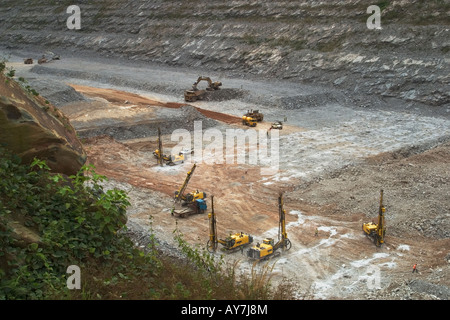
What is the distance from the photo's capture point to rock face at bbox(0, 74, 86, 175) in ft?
33.0

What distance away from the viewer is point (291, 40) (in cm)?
4262

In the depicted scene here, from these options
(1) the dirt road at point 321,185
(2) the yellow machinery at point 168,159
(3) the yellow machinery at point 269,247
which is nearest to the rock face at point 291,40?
(1) the dirt road at point 321,185

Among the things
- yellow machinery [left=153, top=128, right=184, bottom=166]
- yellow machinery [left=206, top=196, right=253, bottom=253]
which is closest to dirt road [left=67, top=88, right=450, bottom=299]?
yellow machinery [left=153, top=128, right=184, bottom=166]

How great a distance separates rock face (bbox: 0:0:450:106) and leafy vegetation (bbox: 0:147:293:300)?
27668 millimetres

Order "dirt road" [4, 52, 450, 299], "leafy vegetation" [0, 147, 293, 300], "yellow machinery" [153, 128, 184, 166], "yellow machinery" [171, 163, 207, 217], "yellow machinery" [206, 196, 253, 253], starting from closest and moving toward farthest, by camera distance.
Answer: "leafy vegetation" [0, 147, 293, 300], "dirt road" [4, 52, 450, 299], "yellow machinery" [206, 196, 253, 253], "yellow machinery" [171, 163, 207, 217], "yellow machinery" [153, 128, 184, 166]

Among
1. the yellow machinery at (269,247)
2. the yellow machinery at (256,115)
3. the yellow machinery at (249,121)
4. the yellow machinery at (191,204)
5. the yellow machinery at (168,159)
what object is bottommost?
the yellow machinery at (269,247)

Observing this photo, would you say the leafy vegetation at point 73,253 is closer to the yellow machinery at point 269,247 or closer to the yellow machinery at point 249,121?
the yellow machinery at point 269,247

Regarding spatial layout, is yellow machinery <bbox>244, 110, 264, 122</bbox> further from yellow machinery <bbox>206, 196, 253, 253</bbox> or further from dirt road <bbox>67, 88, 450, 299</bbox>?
yellow machinery <bbox>206, 196, 253, 253</bbox>

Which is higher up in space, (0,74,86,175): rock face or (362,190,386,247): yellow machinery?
(0,74,86,175): rock face

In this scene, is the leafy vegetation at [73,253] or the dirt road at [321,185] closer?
the leafy vegetation at [73,253]

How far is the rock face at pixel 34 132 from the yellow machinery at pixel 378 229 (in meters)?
8.38

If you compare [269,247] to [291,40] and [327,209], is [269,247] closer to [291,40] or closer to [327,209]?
[327,209]

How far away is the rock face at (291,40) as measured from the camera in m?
34.9
